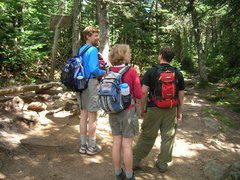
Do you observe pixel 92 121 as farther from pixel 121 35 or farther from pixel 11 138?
pixel 121 35

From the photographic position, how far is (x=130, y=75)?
118 inches

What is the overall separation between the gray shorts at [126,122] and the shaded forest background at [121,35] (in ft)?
12.2

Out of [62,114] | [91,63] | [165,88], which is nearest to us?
[165,88]

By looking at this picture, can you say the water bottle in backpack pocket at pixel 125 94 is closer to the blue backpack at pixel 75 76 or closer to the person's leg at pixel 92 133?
the blue backpack at pixel 75 76

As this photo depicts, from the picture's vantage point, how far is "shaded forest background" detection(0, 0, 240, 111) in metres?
9.09

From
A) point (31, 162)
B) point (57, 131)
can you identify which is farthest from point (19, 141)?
point (57, 131)

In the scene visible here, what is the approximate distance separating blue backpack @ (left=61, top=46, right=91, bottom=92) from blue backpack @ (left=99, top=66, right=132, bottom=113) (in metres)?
0.93

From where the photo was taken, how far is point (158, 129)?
11.7ft

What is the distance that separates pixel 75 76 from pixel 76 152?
153cm

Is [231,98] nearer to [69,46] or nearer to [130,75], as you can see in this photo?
[130,75]

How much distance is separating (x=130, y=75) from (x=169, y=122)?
1141 mm

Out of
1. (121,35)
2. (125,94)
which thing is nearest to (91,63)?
(125,94)

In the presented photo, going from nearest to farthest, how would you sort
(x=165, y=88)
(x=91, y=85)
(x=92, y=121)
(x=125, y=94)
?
(x=125, y=94), (x=165, y=88), (x=91, y=85), (x=92, y=121)

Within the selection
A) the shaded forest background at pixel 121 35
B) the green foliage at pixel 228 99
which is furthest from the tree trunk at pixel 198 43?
the green foliage at pixel 228 99
